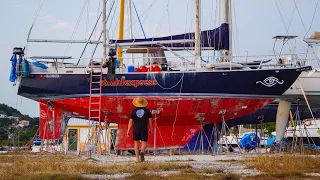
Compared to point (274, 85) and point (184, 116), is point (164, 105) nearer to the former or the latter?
point (184, 116)

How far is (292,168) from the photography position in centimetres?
1245

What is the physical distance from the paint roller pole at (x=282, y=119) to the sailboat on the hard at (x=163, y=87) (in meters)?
1.68

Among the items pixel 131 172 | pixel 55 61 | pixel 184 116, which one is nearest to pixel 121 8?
pixel 55 61

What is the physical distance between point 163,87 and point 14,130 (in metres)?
37.4

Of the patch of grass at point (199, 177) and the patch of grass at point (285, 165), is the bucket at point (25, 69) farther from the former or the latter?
the patch of grass at point (199, 177)

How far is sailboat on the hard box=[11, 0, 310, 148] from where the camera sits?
26.9m

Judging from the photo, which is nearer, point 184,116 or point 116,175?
point 116,175

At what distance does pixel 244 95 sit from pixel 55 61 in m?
8.96

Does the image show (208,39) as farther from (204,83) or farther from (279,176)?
(279,176)

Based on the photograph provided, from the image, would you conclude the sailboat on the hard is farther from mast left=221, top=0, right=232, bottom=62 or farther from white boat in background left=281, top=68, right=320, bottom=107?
white boat in background left=281, top=68, right=320, bottom=107

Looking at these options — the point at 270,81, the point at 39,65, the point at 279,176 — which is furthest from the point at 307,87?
the point at 279,176

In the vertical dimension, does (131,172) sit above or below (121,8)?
below

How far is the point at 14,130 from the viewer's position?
61344 millimetres

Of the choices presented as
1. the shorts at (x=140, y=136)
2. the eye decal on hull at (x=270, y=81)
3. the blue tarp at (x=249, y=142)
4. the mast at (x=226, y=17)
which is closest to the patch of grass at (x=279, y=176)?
the shorts at (x=140, y=136)
